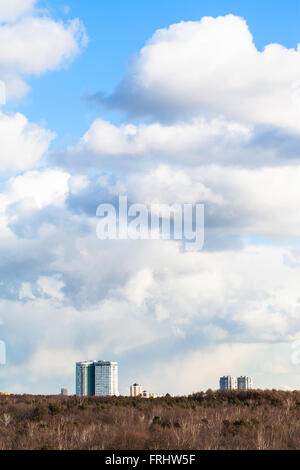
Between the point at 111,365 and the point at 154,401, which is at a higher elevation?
the point at 111,365

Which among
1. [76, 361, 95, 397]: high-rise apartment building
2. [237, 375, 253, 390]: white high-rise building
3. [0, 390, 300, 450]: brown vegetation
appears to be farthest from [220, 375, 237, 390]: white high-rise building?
[0, 390, 300, 450]: brown vegetation

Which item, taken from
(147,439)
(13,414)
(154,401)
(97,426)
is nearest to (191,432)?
(147,439)

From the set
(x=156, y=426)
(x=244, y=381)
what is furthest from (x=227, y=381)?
(x=156, y=426)

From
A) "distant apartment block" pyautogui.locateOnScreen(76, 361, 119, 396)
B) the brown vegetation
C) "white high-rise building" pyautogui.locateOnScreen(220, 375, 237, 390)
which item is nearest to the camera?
the brown vegetation

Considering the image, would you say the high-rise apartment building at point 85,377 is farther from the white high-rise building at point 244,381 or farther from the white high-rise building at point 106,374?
the white high-rise building at point 244,381

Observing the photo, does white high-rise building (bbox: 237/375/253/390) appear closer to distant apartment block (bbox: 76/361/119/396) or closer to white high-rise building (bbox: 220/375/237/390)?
white high-rise building (bbox: 220/375/237/390)

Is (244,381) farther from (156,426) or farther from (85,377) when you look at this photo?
(156,426)

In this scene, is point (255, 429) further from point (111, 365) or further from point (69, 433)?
point (111, 365)
